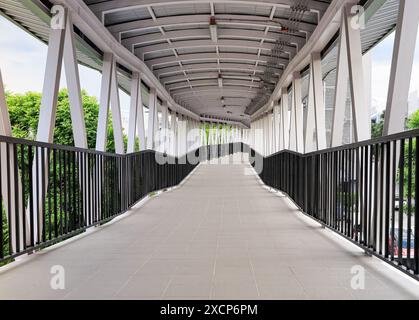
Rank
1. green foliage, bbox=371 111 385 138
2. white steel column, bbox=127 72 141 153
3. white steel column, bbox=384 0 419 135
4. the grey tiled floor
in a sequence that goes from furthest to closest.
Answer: white steel column, bbox=127 72 141 153 < green foliage, bbox=371 111 385 138 < white steel column, bbox=384 0 419 135 < the grey tiled floor

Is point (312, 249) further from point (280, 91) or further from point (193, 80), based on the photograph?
point (193, 80)

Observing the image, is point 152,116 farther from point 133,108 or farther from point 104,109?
point 104,109

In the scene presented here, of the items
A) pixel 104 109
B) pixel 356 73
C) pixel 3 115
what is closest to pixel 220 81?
pixel 104 109

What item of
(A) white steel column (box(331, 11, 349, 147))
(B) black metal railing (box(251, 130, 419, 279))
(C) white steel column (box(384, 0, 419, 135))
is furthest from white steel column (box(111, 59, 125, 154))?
(C) white steel column (box(384, 0, 419, 135))

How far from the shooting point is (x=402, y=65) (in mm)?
4805

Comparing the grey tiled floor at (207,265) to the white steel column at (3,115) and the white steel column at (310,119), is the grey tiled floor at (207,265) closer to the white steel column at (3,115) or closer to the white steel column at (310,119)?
the white steel column at (3,115)

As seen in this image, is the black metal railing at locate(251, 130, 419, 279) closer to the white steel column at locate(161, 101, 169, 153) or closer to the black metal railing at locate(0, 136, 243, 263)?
the black metal railing at locate(0, 136, 243, 263)

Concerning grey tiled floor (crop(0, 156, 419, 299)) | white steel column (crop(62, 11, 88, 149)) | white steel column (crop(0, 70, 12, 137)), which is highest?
white steel column (crop(62, 11, 88, 149))

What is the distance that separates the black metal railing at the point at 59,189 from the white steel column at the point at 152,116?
19.3 feet

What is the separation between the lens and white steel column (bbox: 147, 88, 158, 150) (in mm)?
16444

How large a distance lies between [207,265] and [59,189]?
1.99 metres

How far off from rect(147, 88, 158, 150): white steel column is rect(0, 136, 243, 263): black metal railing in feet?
19.3

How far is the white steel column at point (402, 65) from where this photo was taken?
4.66 m

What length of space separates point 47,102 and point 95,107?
33042 mm
